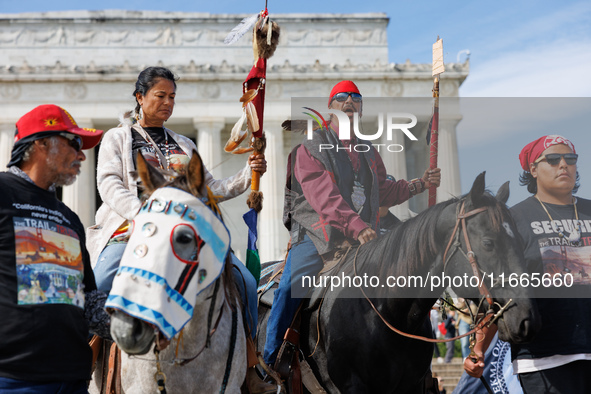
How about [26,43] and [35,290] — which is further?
[26,43]

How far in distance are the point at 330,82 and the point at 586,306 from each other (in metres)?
37.0

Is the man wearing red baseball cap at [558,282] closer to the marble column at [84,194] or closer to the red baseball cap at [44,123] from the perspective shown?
the red baseball cap at [44,123]

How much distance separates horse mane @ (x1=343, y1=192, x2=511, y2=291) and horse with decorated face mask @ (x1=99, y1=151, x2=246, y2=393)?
1361 mm

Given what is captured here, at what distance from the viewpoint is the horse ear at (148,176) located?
3951mm

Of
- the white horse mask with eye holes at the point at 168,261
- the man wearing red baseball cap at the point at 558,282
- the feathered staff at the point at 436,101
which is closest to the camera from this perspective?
the white horse mask with eye holes at the point at 168,261

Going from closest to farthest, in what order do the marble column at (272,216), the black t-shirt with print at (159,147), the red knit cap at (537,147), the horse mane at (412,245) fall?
the horse mane at (412,245)
the black t-shirt with print at (159,147)
the red knit cap at (537,147)
the marble column at (272,216)

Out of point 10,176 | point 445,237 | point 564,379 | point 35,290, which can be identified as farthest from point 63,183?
point 564,379

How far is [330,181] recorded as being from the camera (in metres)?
6.34

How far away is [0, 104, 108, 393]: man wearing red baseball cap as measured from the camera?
3.83 m

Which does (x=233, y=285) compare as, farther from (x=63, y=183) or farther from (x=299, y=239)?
(x=299, y=239)

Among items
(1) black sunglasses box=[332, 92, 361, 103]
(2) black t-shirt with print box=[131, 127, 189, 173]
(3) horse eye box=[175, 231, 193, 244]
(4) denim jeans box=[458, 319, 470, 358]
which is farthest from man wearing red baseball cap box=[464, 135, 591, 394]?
(4) denim jeans box=[458, 319, 470, 358]

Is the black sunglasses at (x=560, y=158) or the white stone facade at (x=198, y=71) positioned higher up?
the white stone facade at (x=198, y=71)

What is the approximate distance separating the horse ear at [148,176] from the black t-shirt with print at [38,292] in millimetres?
549

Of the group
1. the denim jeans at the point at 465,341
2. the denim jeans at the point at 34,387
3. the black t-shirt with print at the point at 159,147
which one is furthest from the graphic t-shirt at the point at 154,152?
the denim jeans at the point at 465,341
